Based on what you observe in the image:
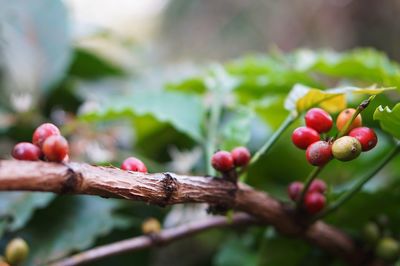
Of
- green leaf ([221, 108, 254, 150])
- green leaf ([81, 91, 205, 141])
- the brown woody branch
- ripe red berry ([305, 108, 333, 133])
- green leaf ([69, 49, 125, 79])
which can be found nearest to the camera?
the brown woody branch

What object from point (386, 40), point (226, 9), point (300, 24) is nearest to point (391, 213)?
point (386, 40)

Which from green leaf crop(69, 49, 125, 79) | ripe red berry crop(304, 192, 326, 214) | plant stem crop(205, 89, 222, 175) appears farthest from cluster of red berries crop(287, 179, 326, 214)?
green leaf crop(69, 49, 125, 79)

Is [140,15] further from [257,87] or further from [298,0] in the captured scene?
[257,87]

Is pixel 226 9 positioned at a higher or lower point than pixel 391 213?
higher

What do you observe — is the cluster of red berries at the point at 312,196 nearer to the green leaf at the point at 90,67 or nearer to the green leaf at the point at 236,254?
the green leaf at the point at 236,254

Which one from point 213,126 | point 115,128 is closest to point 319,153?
point 213,126

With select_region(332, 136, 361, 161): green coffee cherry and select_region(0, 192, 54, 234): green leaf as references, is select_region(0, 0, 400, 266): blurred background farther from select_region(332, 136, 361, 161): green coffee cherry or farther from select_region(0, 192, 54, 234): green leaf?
select_region(332, 136, 361, 161): green coffee cherry
